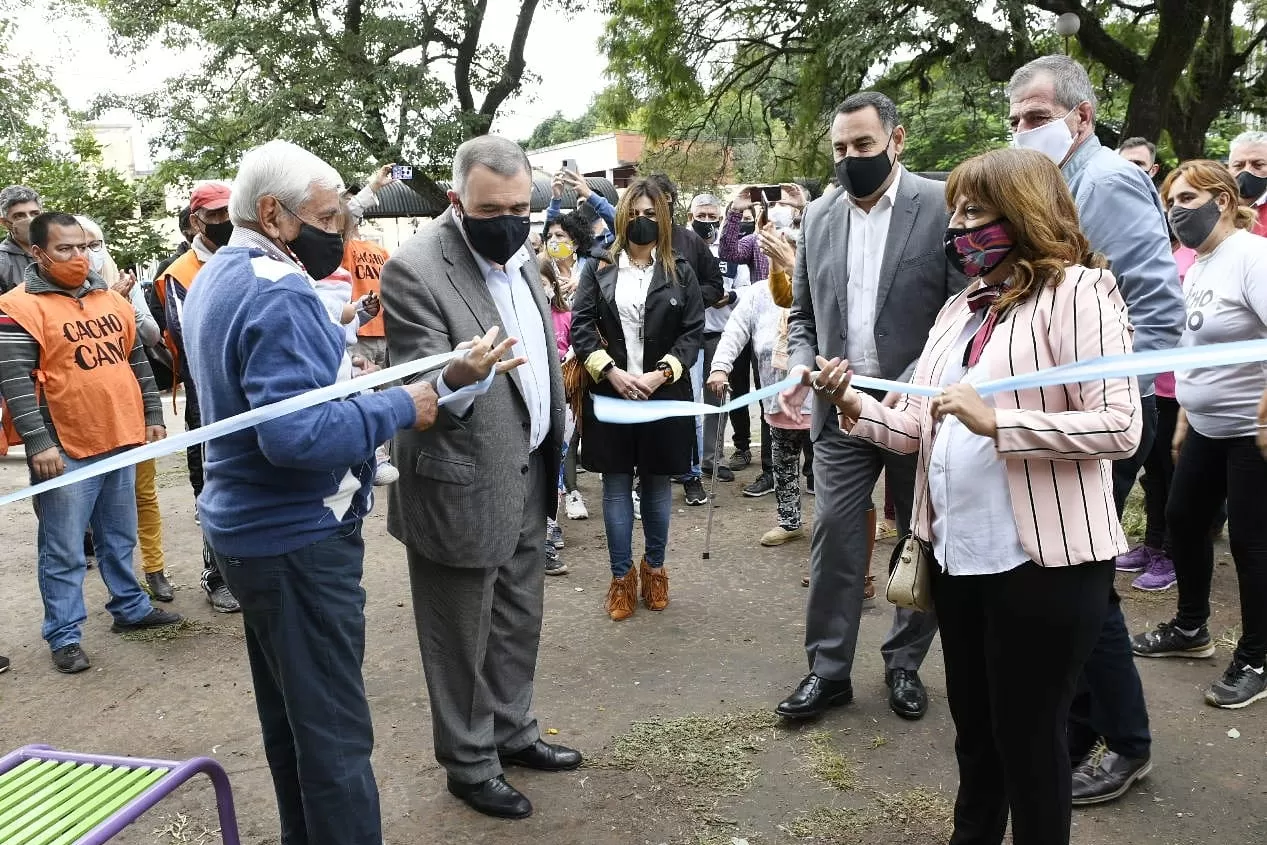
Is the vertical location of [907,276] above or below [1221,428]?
above

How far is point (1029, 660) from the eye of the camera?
7.52 ft

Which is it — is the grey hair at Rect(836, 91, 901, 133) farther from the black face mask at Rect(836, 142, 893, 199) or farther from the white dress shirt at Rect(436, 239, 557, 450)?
the white dress shirt at Rect(436, 239, 557, 450)

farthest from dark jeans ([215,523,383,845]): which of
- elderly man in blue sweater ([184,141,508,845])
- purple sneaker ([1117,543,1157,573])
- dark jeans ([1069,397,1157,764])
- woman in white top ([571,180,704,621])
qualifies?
purple sneaker ([1117,543,1157,573])

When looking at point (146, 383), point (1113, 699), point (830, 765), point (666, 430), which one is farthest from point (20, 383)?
point (1113, 699)

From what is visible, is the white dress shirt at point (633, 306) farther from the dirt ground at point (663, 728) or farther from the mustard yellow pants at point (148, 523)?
the mustard yellow pants at point (148, 523)

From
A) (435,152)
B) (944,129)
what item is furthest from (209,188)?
(944,129)

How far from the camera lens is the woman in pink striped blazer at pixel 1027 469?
221cm

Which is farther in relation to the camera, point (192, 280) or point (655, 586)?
point (655, 586)

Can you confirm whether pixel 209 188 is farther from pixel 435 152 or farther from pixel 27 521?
pixel 435 152

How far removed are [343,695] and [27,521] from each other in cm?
595

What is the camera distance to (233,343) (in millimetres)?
2270

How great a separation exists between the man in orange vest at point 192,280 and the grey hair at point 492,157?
122 centimetres

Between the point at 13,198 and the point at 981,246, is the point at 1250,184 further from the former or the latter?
the point at 13,198

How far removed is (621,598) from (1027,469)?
3.03 metres
